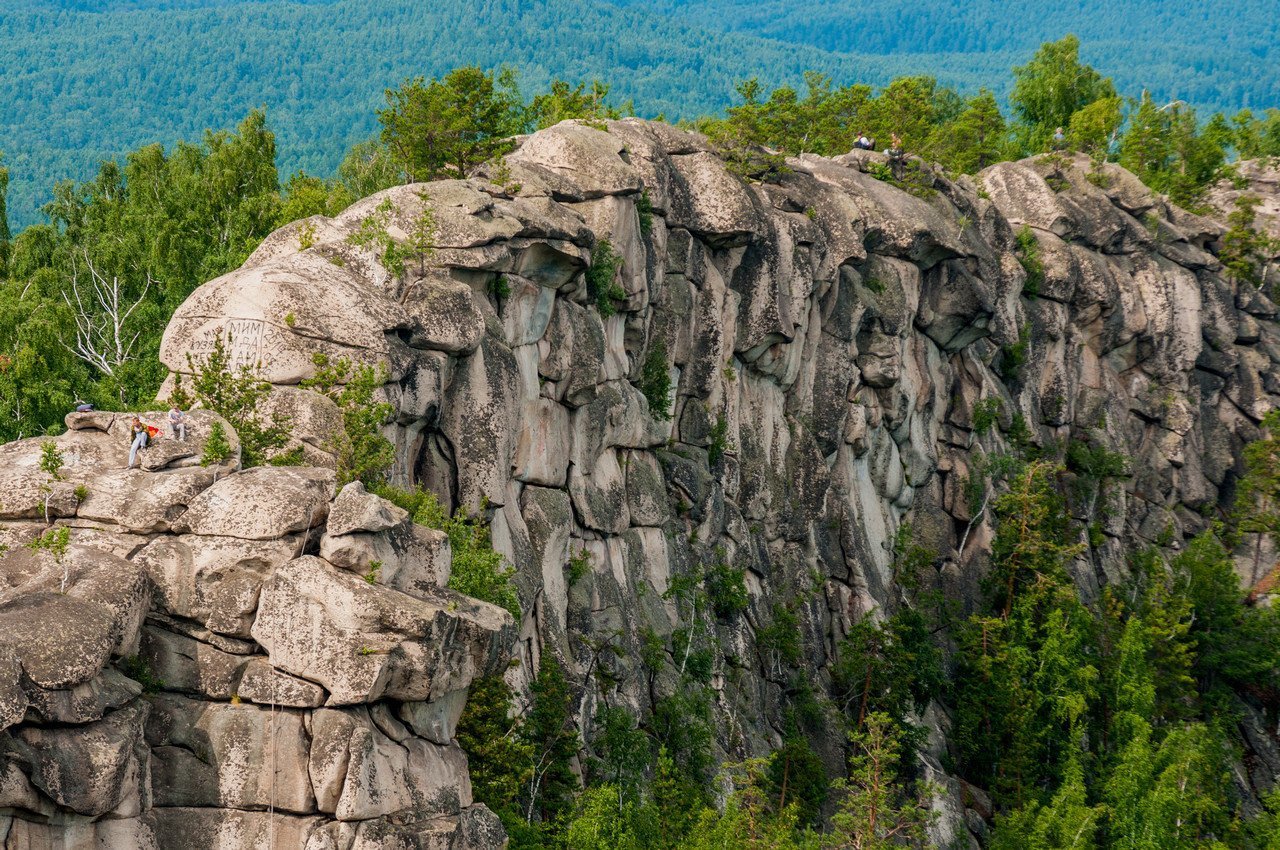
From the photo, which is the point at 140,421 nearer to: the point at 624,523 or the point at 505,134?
the point at 624,523

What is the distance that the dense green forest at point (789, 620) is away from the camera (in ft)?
117

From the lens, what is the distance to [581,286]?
143 ft

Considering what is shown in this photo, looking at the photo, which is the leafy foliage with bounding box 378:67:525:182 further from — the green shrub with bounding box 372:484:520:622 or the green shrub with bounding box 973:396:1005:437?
the green shrub with bounding box 973:396:1005:437

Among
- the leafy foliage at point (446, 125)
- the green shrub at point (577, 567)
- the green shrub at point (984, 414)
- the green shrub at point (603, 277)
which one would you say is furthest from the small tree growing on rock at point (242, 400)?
the green shrub at point (984, 414)

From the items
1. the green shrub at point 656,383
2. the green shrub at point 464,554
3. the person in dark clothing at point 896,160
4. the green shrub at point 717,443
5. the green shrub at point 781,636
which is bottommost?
the green shrub at point 781,636

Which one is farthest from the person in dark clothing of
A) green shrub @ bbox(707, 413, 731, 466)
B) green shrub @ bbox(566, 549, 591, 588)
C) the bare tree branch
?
green shrub @ bbox(566, 549, 591, 588)

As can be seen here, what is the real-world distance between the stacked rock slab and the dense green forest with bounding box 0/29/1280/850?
8.91 feet

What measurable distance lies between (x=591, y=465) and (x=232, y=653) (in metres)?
17.4

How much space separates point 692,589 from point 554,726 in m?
12.0

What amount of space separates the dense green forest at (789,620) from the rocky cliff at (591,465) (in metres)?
1.14

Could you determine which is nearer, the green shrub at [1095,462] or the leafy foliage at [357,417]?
the leafy foliage at [357,417]

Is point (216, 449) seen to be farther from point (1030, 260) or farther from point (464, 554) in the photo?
point (1030, 260)

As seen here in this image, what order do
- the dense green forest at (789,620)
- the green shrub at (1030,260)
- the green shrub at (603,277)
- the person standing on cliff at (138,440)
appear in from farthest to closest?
the green shrub at (1030,260), the green shrub at (603,277), the dense green forest at (789,620), the person standing on cliff at (138,440)

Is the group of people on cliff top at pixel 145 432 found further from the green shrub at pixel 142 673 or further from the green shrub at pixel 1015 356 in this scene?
the green shrub at pixel 1015 356
